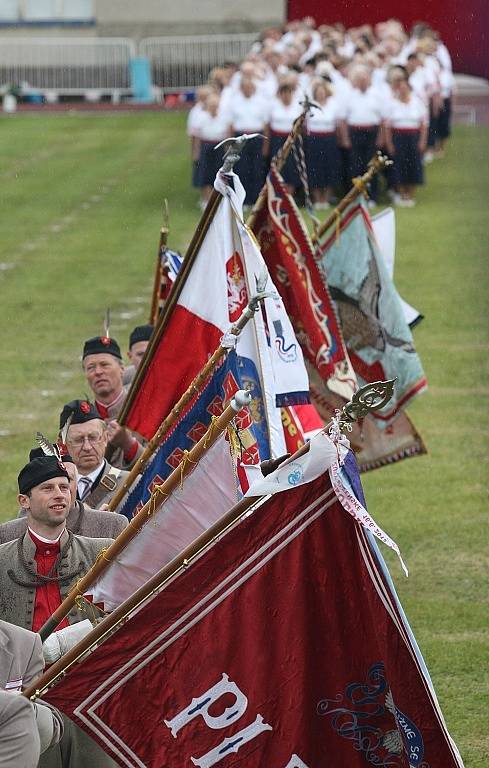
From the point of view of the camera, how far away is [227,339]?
6.16 meters

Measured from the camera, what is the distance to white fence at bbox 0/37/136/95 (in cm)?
3478

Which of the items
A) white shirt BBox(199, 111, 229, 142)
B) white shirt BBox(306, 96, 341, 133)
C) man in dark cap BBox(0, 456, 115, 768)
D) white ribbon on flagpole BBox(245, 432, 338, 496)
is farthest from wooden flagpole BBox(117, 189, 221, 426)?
white shirt BBox(306, 96, 341, 133)

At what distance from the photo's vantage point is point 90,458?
25.2ft

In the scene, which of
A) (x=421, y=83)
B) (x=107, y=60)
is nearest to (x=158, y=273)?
(x=421, y=83)

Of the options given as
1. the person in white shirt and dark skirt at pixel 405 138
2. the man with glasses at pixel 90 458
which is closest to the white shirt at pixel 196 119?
the person in white shirt and dark skirt at pixel 405 138

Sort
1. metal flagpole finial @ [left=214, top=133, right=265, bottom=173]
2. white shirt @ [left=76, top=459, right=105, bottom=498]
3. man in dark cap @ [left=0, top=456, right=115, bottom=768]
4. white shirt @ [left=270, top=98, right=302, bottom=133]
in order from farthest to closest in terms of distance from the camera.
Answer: white shirt @ [left=270, top=98, right=302, bottom=133]
white shirt @ [left=76, top=459, right=105, bottom=498]
metal flagpole finial @ [left=214, top=133, right=265, bottom=173]
man in dark cap @ [left=0, top=456, right=115, bottom=768]

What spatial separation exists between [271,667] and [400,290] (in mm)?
13126

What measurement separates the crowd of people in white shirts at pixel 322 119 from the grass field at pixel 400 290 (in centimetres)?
77

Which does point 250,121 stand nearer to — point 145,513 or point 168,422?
point 168,422

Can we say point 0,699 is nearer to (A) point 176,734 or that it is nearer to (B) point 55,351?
(A) point 176,734

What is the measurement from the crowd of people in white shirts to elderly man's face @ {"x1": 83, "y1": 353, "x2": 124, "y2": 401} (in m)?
12.4

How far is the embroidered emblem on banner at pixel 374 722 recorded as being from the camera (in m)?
4.92

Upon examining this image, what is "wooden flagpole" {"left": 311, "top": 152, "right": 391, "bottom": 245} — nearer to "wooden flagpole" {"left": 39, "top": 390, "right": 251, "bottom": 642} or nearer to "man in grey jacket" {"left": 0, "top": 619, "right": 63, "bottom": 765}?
"wooden flagpole" {"left": 39, "top": 390, "right": 251, "bottom": 642}

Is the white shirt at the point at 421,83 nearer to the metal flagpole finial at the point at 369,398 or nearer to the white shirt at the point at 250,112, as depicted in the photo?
the white shirt at the point at 250,112
